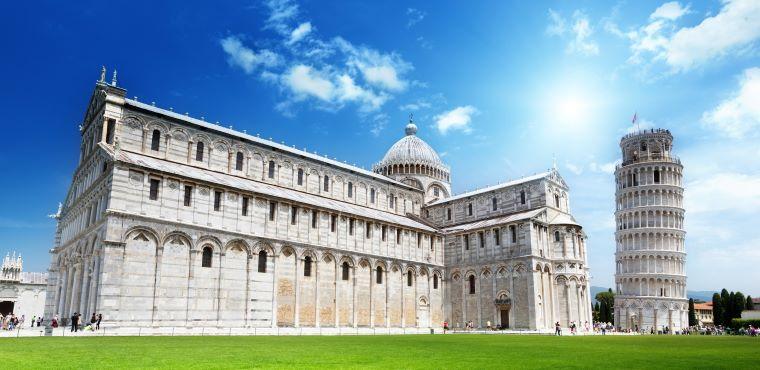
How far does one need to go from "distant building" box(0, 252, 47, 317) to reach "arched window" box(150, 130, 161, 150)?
129 ft

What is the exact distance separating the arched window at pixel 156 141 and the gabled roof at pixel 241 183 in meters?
1.22

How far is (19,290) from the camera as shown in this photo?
2672 inches

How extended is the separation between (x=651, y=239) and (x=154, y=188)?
71.4m

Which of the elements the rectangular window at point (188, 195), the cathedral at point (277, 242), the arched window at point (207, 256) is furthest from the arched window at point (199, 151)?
the arched window at point (207, 256)

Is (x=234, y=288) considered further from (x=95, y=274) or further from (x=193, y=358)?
(x=193, y=358)

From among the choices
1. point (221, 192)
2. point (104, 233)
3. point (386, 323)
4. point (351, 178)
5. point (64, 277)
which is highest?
point (351, 178)

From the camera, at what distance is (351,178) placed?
58844mm

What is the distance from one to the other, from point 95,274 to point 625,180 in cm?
7655

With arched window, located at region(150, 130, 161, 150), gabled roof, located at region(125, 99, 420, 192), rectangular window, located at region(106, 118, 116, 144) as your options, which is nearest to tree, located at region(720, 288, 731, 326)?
gabled roof, located at region(125, 99, 420, 192)

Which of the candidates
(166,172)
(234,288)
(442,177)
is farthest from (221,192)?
(442,177)

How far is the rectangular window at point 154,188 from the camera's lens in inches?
1476

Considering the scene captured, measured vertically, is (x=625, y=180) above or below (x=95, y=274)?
above

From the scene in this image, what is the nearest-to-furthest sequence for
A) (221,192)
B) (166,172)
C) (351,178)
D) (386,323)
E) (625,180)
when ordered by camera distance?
(166,172), (221,192), (386,323), (351,178), (625,180)

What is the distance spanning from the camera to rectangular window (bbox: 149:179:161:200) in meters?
37.5
